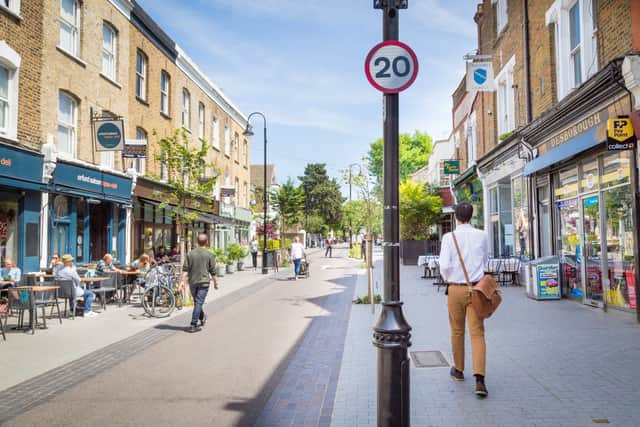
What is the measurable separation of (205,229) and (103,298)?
57.9 ft

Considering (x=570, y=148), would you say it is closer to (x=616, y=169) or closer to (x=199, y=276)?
(x=616, y=169)

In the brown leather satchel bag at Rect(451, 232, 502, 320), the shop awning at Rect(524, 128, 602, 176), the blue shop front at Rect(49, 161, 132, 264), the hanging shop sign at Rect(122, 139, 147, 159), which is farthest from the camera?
the hanging shop sign at Rect(122, 139, 147, 159)

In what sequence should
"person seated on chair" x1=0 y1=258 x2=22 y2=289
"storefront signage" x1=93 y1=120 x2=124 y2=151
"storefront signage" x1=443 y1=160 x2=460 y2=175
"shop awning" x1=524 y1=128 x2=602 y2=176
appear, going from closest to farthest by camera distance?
"shop awning" x1=524 y1=128 x2=602 y2=176
"person seated on chair" x1=0 y1=258 x2=22 y2=289
"storefront signage" x1=93 y1=120 x2=124 y2=151
"storefront signage" x1=443 y1=160 x2=460 y2=175

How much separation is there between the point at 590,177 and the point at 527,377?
6.72 m

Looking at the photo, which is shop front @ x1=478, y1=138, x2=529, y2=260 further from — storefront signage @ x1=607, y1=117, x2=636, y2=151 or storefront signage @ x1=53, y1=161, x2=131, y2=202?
storefront signage @ x1=53, y1=161, x2=131, y2=202

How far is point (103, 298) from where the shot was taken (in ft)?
39.1

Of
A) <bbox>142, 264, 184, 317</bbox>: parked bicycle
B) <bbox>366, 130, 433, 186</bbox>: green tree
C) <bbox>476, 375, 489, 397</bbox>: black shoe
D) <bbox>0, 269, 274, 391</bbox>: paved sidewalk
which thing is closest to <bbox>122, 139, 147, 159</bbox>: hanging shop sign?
<bbox>0, 269, 274, 391</bbox>: paved sidewalk

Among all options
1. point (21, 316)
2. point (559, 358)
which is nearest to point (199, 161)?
point (21, 316)

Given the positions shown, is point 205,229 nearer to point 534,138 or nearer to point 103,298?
point 103,298

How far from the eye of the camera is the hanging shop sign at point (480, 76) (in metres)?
14.9

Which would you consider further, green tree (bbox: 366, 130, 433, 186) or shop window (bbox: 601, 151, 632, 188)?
green tree (bbox: 366, 130, 433, 186)

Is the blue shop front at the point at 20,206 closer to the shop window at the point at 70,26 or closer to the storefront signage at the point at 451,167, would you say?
the shop window at the point at 70,26

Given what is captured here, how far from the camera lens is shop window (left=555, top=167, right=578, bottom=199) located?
11617 millimetres

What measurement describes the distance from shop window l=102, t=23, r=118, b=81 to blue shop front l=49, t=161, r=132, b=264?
365 centimetres
